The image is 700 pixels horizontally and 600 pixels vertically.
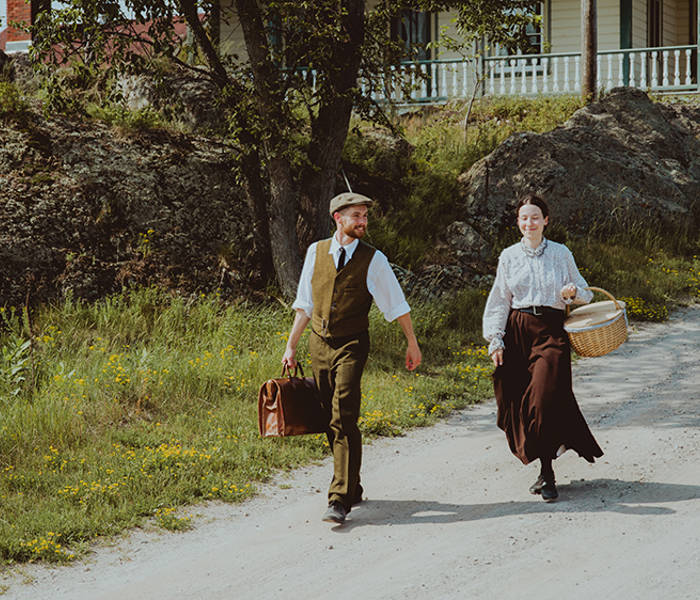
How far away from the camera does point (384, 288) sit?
19.1 feet

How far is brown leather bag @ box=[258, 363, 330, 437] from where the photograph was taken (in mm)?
5816

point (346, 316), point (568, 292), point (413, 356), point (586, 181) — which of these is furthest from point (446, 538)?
point (586, 181)

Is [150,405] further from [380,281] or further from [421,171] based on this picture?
[421,171]

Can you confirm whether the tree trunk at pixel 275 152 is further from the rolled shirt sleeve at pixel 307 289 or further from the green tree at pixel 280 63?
the rolled shirt sleeve at pixel 307 289

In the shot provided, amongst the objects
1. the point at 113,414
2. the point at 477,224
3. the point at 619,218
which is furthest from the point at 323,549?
the point at 619,218

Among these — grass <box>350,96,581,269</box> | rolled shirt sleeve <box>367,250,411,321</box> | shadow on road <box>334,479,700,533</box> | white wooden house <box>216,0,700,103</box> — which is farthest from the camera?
white wooden house <box>216,0,700,103</box>

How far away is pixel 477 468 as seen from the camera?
673cm

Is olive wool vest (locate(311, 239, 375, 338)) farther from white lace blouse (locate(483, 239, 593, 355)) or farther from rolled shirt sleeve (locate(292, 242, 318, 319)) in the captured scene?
white lace blouse (locate(483, 239, 593, 355))

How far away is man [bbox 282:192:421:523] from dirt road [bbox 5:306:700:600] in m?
0.39

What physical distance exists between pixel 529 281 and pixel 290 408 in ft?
5.81

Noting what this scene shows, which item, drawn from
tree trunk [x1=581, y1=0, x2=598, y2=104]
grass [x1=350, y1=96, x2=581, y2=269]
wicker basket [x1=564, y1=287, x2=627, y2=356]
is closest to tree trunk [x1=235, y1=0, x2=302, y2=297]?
grass [x1=350, y1=96, x2=581, y2=269]

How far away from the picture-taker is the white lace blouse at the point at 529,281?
6.05m

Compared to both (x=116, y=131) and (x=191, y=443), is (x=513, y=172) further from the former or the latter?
(x=191, y=443)

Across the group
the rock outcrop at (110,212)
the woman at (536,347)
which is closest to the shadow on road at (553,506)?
the woman at (536,347)
